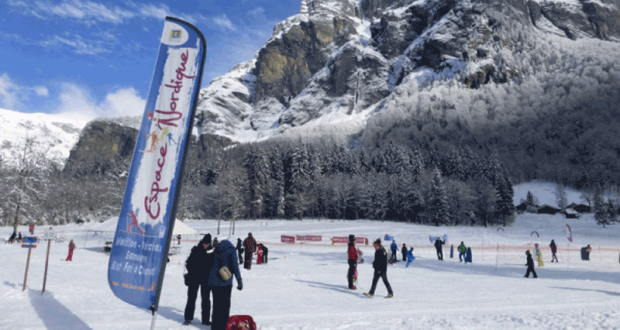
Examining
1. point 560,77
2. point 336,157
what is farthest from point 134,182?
point 560,77

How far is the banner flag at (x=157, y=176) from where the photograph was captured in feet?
15.1

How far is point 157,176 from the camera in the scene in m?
4.74

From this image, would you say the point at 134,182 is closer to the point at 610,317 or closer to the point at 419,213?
the point at 610,317

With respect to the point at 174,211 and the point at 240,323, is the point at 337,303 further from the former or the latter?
the point at 174,211

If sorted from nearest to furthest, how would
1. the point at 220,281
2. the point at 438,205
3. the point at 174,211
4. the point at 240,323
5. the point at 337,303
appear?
1. the point at 174,211
2. the point at 240,323
3. the point at 220,281
4. the point at 337,303
5. the point at 438,205

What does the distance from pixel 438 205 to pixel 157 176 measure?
70366 mm

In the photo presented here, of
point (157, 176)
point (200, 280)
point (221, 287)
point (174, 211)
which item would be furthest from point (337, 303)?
point (157, 176)

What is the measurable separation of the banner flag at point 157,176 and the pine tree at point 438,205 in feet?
228

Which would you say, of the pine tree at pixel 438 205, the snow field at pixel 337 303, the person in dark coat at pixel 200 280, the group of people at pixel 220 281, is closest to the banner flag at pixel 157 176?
the group of people at pixel 220 281

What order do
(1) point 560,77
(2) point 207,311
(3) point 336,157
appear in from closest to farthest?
(2) point 207,311 < (3) point 336,157 < (1) point 560,77

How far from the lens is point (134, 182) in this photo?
188 inches

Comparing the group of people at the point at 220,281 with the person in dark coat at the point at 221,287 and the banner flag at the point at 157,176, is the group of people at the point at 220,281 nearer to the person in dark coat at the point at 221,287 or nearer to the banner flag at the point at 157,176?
the person in dark coat at the point at 221,287

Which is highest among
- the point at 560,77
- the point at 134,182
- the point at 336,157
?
the point at 560,77

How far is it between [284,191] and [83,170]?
94.1m
